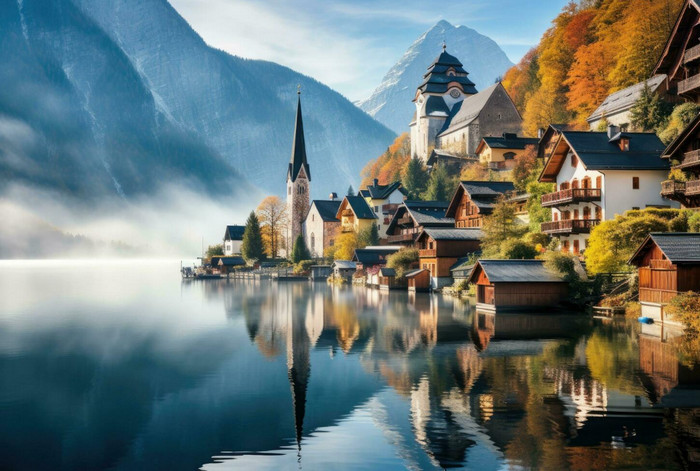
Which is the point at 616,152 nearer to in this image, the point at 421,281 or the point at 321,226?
the point at 421,281

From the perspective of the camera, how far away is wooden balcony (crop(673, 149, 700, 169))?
1528 inches

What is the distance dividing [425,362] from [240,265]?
345 ft

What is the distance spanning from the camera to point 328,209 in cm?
12769

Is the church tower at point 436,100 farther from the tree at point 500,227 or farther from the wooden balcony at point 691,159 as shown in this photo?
the wooden balcony at point 691,159

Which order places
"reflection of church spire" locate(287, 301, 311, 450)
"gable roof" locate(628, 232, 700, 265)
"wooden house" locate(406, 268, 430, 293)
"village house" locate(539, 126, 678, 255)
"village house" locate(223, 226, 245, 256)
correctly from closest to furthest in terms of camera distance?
"reflection of church spire" locate(287, 301, 311, 450) → "gable roof" locate(628, 232, 700, 265) → "village house" locate(539, 126, 678, 255) → "wooden house" locate(406, 268, 430, 293) → "village house" locate(223, 226, 245, 256)

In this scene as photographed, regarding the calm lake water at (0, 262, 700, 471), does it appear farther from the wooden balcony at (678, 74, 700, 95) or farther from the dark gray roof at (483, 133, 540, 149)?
the dark gray roof at (483, 133, 540, 149)

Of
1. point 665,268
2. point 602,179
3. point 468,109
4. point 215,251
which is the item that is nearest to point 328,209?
point 468,109

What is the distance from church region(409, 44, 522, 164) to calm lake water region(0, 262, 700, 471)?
72908 mm

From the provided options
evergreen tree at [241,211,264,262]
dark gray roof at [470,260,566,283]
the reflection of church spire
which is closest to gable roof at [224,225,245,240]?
evergreen tree at [241,211,264,262]

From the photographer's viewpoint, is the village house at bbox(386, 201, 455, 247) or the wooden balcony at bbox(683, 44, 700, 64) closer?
the wooden balcony at bbox(683, 44, 700, 64)

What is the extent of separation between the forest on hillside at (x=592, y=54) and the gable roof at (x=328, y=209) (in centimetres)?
4020

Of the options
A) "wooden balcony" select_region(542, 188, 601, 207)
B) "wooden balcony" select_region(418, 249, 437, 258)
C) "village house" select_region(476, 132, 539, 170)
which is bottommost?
"wooden balcony" select_region(418, 249, 437, 258)

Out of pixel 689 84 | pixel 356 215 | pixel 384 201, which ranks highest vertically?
pixel 689 84

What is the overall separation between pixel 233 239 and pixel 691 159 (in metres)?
121
